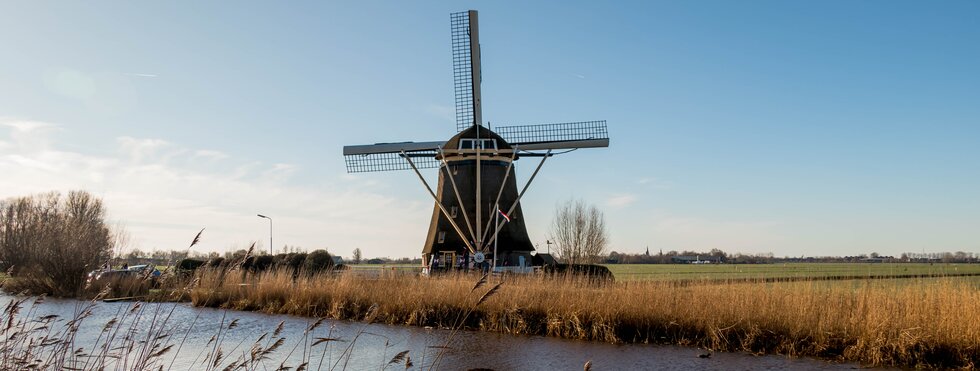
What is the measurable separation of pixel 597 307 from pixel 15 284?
64.7 ft

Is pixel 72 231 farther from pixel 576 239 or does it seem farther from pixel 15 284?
pixel 576 239

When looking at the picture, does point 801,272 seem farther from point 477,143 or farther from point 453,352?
point 453,352

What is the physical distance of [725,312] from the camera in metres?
11.1

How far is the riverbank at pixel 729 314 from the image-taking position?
9305mm

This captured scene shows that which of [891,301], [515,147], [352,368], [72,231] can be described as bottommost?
[352,368]

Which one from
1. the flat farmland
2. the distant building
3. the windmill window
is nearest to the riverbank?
the flat farmland

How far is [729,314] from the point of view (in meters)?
11.1

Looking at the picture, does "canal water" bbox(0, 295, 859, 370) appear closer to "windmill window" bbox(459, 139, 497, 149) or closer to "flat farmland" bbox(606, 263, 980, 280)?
"flat farmland" bbox(606, 263, 980, 280)

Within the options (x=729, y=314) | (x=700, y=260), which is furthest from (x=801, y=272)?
(x=700, y=260)

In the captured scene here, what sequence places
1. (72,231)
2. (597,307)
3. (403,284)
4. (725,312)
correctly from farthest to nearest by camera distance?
(72,231) < (403,284) < (597,307) < (725,312)

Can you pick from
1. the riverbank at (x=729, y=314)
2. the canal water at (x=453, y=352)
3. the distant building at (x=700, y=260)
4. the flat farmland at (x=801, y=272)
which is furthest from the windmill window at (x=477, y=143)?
the distant building at (x=700, y=260)

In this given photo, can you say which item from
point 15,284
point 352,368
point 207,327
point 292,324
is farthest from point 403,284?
point 15,284

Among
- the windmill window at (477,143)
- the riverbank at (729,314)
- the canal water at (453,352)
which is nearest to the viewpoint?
the canal water at (453,352)

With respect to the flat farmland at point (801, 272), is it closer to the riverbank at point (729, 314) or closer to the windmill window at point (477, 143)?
the riverbank at point (729, 314)
